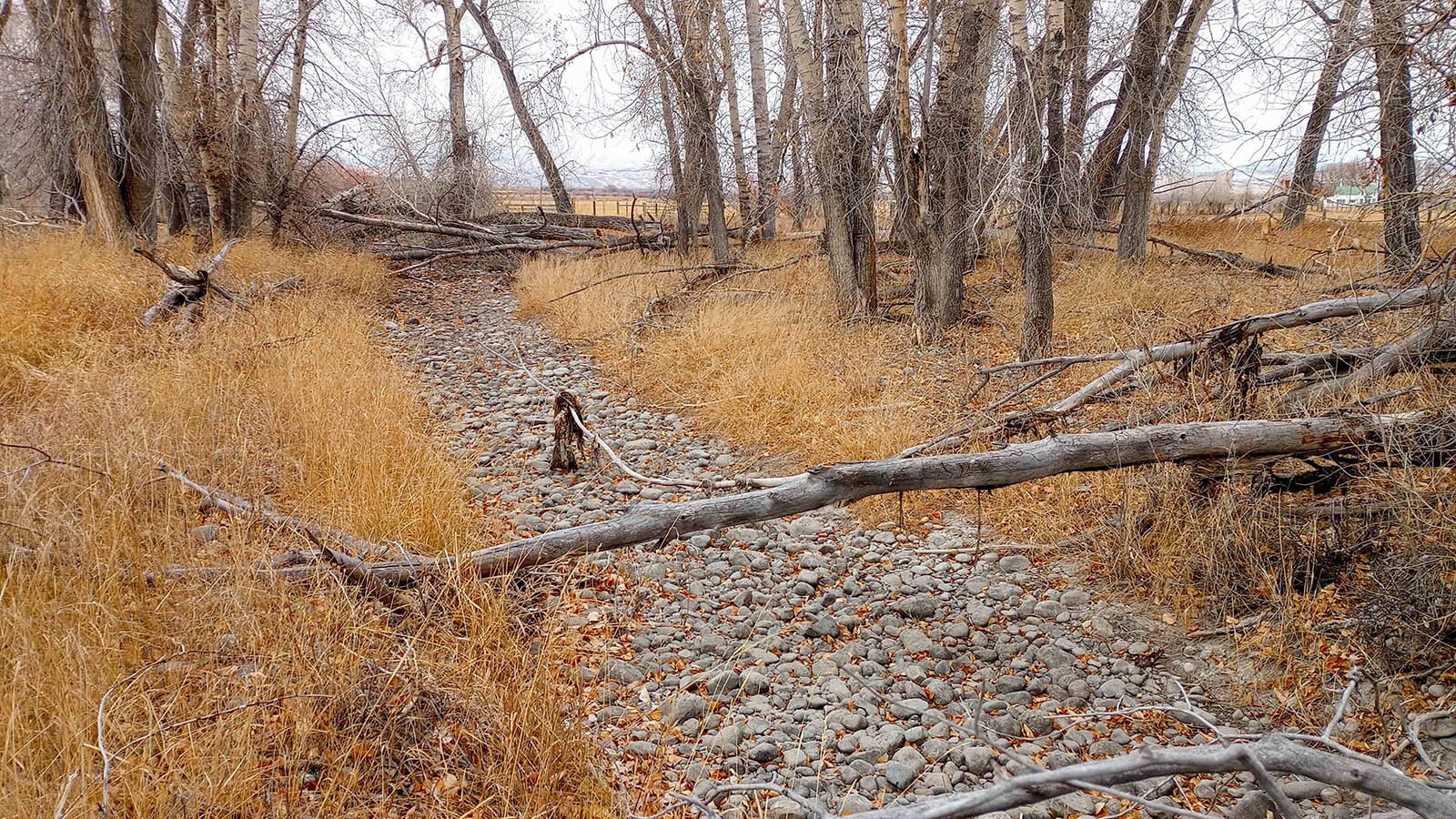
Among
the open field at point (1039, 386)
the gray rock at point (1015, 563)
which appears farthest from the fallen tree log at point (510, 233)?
the gray rock at point (1015, 563)

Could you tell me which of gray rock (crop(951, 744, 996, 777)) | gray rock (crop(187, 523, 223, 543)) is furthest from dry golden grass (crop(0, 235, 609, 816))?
gray rock (crop(951, 744, 996, 777))

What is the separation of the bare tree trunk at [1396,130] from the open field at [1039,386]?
0.48 feet

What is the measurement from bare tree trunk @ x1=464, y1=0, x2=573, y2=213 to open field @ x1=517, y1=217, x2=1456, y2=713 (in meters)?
4.85

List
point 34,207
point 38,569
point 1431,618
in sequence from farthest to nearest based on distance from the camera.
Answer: point 34,207 < point 38,569 < point 1431,618

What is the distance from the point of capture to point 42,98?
9078 mm

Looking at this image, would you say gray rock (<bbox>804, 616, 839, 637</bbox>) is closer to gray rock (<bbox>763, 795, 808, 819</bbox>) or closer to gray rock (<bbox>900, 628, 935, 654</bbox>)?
gray rock (<bbox>900, 628, 935, 654</bbox>)

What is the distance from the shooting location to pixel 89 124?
30.1 ft

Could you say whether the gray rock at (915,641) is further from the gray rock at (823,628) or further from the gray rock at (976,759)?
the gray rock at (976,759)

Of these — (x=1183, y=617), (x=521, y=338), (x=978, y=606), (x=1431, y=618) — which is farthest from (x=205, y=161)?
(x=1431, y=618)

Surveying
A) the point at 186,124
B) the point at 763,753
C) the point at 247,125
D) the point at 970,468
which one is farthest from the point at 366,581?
the point at 186,124

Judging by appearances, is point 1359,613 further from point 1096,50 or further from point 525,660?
point 1096,50

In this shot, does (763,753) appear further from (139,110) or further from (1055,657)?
(139,110)

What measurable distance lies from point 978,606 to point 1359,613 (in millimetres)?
1317

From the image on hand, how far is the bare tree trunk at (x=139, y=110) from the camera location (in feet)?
31.0
